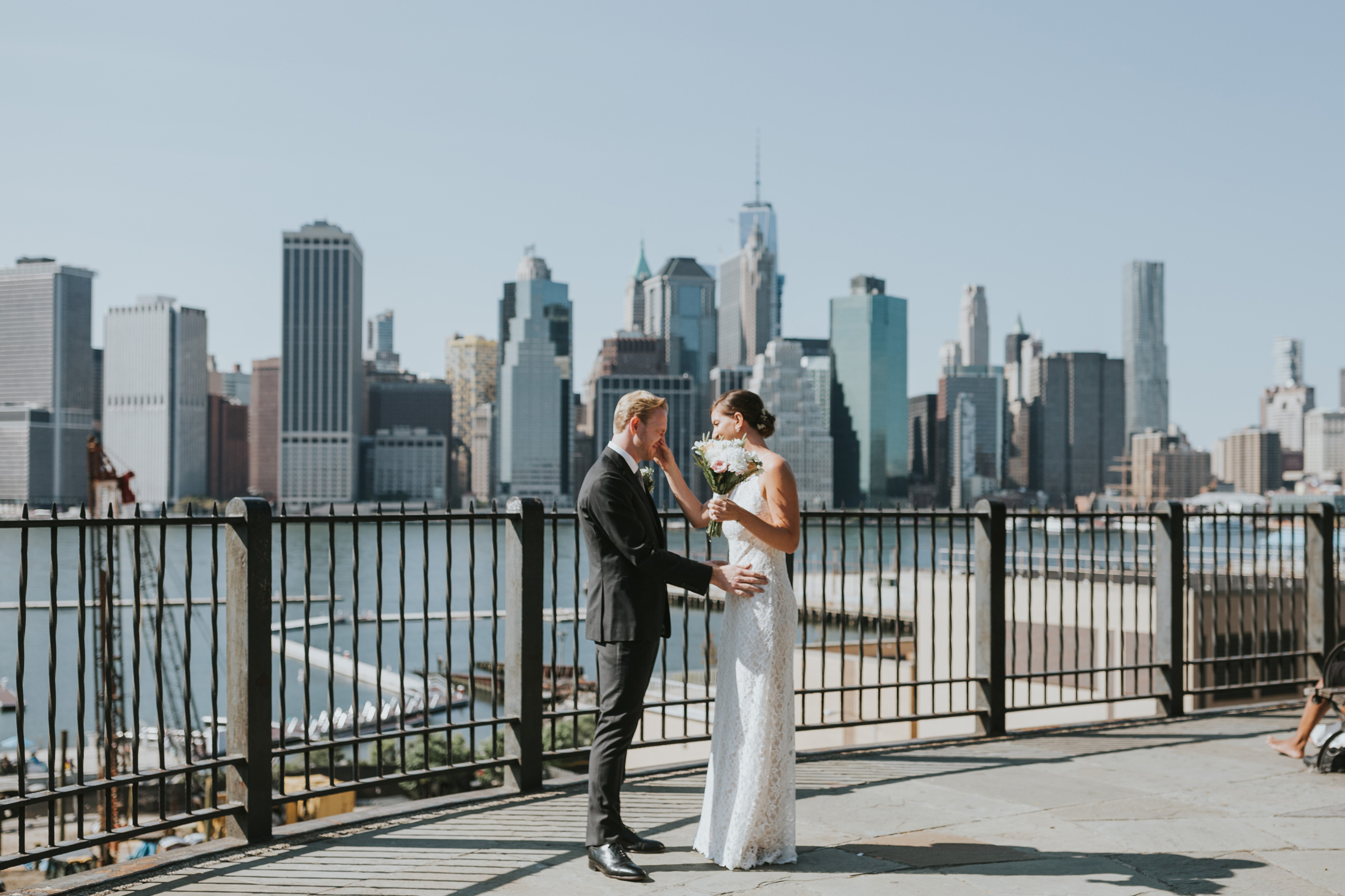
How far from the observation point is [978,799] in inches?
234

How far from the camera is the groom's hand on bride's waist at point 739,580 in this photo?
4.63 metres

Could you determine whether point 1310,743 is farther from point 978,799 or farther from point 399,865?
point 399,865

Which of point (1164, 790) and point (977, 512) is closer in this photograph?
point (1164, 790)

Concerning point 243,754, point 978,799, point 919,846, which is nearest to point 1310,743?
point 978,799

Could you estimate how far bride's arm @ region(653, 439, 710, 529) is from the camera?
4.66 meters

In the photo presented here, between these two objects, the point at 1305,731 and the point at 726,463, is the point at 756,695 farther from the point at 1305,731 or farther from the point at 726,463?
the point at 1305,731

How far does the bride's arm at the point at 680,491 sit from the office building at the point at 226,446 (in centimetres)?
19362

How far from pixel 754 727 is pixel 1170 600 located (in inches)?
201

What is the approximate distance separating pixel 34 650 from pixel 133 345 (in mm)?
141556

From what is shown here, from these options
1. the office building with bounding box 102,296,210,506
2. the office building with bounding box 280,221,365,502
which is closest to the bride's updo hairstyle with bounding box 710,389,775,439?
the office building with bounding box 280,221,365,502

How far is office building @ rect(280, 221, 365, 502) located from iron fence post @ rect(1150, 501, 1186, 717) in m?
171

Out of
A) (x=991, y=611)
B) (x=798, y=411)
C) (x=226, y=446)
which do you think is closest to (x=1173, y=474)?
(x=798, y=411)

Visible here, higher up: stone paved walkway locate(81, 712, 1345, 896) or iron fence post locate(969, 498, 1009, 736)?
iron fence post locate(969, 498, 1009, 736)

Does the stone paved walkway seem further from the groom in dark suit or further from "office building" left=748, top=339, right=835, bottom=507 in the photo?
"office building" left=748, top=339, right=835, bottom=507
